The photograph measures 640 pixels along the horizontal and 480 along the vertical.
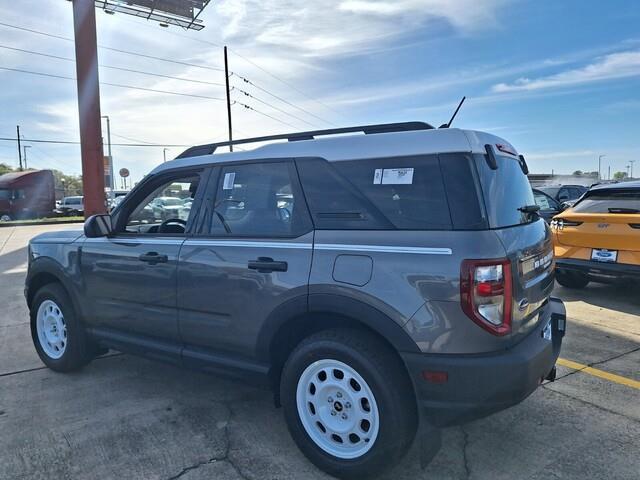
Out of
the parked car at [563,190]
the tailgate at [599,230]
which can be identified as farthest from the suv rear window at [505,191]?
the parked car at [563,190]

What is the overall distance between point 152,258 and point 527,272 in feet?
7.97

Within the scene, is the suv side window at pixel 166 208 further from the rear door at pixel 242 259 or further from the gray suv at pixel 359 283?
the rear door at pixel 242 259

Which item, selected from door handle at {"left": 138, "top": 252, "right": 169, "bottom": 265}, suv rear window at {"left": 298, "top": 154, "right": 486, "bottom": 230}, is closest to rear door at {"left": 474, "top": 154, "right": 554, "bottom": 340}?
suv rear window at {"left": 298, "top": 154, "right": 486, "bottom": 230}

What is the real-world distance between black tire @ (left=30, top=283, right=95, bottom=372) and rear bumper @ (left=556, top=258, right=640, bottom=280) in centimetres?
573

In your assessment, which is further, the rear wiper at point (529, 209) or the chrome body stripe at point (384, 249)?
the rear wiper at point (529, 209)

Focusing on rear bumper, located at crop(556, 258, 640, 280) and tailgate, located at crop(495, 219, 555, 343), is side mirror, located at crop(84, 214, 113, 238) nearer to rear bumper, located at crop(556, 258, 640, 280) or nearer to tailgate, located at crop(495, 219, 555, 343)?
tailgate, located at crop(495, 219, 555, 343)

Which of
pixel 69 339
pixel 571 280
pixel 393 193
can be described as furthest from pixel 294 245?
pixel 571 280

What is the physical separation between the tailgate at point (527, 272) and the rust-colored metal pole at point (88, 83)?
10.9m

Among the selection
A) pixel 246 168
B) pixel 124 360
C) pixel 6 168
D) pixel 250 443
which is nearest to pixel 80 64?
pixel 124 360

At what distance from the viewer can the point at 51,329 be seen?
170 inches

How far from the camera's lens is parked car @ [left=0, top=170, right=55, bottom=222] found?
29578 mm

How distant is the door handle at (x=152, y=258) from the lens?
3.33 meters

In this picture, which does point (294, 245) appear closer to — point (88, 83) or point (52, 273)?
point (52, 273)

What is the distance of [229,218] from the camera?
10.4 ft
